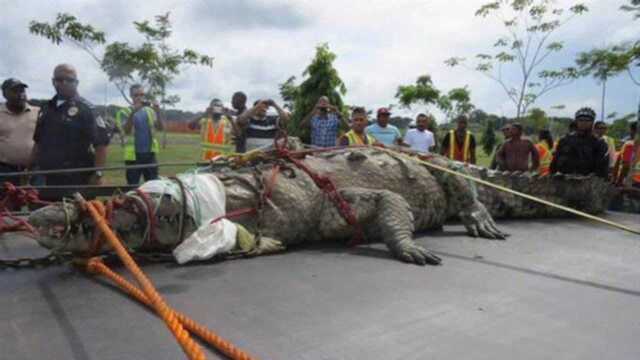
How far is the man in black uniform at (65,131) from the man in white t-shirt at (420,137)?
16.9 ft

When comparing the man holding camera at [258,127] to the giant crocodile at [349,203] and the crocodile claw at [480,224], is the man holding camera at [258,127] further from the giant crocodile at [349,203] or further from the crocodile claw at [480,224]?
the crocodile claw at [480,224]

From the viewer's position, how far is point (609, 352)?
167 centimetres

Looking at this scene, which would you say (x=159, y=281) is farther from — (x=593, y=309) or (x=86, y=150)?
(x=86, y=150)

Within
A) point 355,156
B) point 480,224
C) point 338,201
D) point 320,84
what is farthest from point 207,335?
point 320,84

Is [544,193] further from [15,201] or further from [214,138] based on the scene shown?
[15,201]

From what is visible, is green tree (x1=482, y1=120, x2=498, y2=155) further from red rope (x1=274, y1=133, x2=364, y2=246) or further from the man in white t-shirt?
red rope (x1=274, y1=133, x2=364, y2=246)

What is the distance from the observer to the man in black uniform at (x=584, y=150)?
6.01 m

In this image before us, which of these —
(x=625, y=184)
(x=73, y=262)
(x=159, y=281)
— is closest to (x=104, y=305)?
(x=159, y=281)

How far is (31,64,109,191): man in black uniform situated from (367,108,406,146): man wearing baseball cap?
3.95 meters

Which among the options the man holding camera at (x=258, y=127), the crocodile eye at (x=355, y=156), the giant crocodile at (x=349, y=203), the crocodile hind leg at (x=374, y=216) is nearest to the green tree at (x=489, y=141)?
the giant crocodile at (x=349, y=203)

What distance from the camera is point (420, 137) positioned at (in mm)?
7914

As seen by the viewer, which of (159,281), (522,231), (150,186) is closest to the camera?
(159,281)

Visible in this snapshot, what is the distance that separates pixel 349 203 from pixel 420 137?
15.1ft

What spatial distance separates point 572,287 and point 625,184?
6260 millimetres
